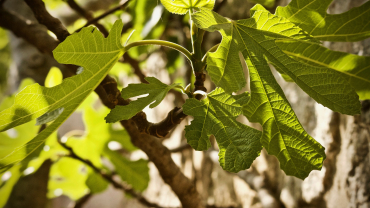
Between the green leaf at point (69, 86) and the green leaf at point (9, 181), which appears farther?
the green leaf at point (9, 181)

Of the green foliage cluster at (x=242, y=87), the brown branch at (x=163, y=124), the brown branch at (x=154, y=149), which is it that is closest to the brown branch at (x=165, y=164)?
the brown branch at (x=154, y=149)

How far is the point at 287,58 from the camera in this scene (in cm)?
44

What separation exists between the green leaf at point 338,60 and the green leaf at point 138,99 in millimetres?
277

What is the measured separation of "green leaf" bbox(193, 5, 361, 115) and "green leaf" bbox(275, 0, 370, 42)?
0.07m

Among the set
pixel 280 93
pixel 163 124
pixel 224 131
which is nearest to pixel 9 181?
pixel 163 124

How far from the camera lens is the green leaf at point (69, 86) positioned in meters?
0.43

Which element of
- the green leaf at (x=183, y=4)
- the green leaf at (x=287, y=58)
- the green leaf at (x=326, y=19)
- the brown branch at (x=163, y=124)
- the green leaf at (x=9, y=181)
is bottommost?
the green leaf at (x=9, y=181)

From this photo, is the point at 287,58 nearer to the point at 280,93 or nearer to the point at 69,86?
the point at 280,93

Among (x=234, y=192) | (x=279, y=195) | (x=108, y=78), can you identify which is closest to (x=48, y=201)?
(x=108, y=78)

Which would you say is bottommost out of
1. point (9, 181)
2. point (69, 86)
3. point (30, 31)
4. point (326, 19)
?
point (9, 181)

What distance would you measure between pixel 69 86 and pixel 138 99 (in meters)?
0.15

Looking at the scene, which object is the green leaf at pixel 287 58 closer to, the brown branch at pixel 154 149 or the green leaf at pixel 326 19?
the green leaf at pixel 326 19

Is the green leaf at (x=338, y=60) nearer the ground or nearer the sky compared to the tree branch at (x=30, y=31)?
nearer the ground

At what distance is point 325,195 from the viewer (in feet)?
3.06
